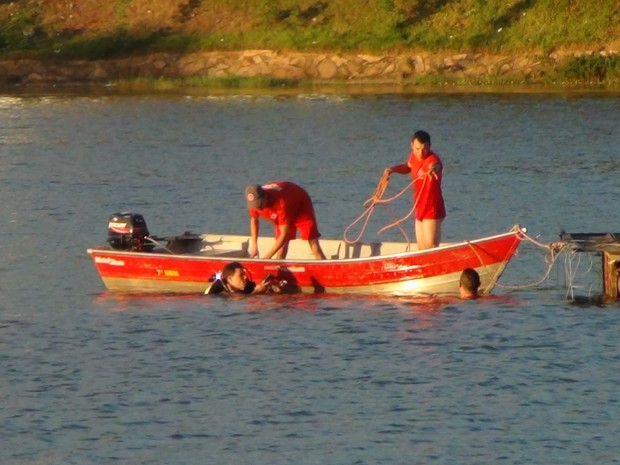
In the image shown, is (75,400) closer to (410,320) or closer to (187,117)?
(410,320)

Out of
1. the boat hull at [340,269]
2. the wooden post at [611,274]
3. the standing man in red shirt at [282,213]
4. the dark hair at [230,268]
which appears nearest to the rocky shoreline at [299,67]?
the boat hull at [340,269]

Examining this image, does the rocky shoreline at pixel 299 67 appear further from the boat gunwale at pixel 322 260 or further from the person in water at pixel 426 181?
the person in water at pixel 426 181

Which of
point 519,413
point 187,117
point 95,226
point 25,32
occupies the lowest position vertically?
point 519,413

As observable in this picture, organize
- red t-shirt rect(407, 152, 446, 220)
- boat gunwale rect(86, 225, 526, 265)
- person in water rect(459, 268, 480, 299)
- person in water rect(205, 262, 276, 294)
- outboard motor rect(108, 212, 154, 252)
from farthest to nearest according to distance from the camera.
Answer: outboard motor rect(108, 212, 154, 252) < person in water rect(205, 262, 276, 294) < red t-shirt rect(407, 152, 446, 220) < person in water rect(459, 268, 480, 299) < boat gunwale rect(86, 225, 526, 265)

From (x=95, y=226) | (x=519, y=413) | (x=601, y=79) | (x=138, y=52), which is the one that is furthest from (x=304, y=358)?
(x=138, y=52)

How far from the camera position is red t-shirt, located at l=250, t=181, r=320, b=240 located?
19.8 m

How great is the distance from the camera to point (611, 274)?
19516 mm

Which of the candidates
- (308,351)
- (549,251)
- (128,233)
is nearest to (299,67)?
(128,233)

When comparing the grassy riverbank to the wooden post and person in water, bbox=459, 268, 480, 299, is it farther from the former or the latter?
person in water, bbox=459, 268, 480, 299

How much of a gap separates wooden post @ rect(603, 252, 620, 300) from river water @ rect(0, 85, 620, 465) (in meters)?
0.33

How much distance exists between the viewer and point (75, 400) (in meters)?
15.7

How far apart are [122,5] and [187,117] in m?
15.6

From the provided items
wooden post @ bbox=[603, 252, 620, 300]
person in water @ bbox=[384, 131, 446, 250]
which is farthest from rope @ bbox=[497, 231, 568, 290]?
person in water @ bbox=[384, 131, 446, 250]

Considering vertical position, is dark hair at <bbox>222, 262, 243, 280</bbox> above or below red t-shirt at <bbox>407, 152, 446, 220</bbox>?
below
